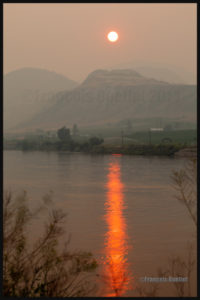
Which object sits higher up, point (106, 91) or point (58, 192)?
point (106, 91)

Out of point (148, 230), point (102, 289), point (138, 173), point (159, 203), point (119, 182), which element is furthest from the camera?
point (138, 173)

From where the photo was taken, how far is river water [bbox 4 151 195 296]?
8622 millimetres

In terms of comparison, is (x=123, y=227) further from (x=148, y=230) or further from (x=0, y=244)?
(x=0, y=244)

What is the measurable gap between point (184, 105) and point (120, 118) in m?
20.2

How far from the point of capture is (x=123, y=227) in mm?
13008

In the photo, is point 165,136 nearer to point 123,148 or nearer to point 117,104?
point 123,148

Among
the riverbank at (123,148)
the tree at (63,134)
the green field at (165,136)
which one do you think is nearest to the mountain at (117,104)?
the green field at (165,136)

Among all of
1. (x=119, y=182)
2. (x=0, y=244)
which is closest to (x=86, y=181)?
(x=119, y=182)

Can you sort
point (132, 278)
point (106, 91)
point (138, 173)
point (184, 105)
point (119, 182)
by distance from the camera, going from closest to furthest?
point (132, 278) → point (119, 182) → point (138, 173) → point (184, 105) → point (106, 91)

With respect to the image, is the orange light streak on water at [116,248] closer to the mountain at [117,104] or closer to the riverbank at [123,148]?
the riverbank at [123,148]

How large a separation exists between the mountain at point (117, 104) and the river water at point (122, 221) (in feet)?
324

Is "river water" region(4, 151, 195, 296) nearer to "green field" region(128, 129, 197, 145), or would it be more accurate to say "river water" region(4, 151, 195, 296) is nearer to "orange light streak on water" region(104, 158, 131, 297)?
"orange light streak on water" region(104, 158, 131, 297)

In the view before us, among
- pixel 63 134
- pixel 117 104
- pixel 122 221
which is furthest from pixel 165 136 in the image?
pixel 122 221

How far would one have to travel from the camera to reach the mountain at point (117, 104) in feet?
436
